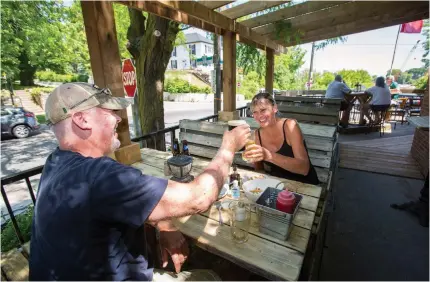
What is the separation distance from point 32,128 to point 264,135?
1261 centimetres

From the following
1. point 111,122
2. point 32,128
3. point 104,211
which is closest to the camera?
point 104,211

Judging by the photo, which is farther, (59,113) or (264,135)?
(264,135)

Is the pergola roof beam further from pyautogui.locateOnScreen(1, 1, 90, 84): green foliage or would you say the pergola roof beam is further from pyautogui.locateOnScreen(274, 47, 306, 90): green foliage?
pyautogui.locateOnScreen(274, 47, 306, 90): green foliage

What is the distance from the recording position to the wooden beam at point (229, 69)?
4.30 metres

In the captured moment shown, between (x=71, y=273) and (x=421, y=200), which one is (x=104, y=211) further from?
(x=421, y=200)

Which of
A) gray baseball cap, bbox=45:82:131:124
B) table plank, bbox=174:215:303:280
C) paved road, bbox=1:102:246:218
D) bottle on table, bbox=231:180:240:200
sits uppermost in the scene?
gray baseball cap, bbox=45:82:131:124

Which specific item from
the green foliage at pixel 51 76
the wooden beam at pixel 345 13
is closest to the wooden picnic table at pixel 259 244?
the wooden beam at pixel 345 13

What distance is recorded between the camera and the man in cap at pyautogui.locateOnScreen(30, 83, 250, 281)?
2.95 ft

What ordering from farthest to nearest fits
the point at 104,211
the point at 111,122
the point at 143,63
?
the point at 143,63
the point at 111,122
the point at 104,211

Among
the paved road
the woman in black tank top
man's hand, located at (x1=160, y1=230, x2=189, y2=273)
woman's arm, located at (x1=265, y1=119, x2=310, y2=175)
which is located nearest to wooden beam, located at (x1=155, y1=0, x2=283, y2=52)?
the woman in black tank top

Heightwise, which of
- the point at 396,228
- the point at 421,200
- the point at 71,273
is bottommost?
the point at 396,228

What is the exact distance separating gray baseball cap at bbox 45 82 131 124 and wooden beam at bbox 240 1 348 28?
4.14 metres

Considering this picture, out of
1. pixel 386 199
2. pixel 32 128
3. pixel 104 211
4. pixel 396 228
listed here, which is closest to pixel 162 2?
pixel 104 211

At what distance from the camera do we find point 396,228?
288 cm
